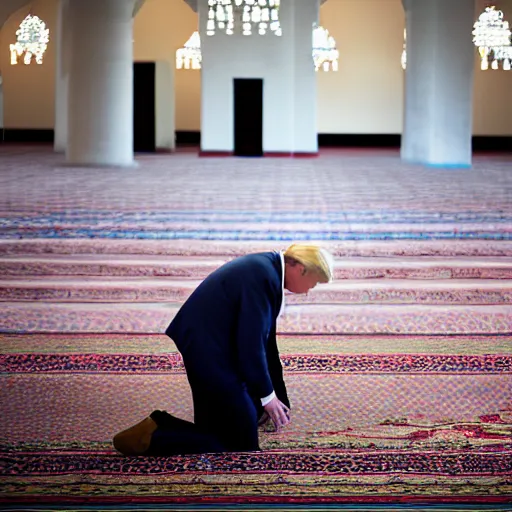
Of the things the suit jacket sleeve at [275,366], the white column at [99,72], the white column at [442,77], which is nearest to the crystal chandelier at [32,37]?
the white column at [99,72]

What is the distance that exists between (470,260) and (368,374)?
122 inches

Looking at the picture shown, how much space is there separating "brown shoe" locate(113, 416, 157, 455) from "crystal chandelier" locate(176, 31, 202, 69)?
76.1ft

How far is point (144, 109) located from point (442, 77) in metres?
8.62

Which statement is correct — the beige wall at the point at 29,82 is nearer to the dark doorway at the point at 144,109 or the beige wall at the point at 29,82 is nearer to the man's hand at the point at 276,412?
the dark doorway at the point at 144,109

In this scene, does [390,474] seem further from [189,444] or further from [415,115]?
[415,115]

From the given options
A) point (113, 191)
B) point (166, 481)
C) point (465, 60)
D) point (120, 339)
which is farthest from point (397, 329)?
point (465, 60)

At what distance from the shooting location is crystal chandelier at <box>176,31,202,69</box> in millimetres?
26438

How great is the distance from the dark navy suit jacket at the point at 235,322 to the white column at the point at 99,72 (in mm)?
13040

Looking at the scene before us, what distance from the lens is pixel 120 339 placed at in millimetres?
5652

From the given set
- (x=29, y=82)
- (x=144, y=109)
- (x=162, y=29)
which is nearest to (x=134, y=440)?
(x=144, y=109)

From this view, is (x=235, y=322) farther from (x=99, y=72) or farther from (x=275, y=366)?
(x=99, y=72)

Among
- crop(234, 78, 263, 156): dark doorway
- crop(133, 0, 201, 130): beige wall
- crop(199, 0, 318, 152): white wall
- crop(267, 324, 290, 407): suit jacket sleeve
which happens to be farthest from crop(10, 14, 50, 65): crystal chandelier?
crop(267, 324, 290, 407): suit jacket sleeve

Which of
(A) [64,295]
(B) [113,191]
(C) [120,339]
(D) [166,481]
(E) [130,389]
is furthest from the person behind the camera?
(B) [113,191]

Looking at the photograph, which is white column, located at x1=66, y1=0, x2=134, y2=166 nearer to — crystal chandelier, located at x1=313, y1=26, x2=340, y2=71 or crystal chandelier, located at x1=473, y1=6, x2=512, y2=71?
crystal chandelier, located at x1=313, y1=26, x2=340, y2=71
